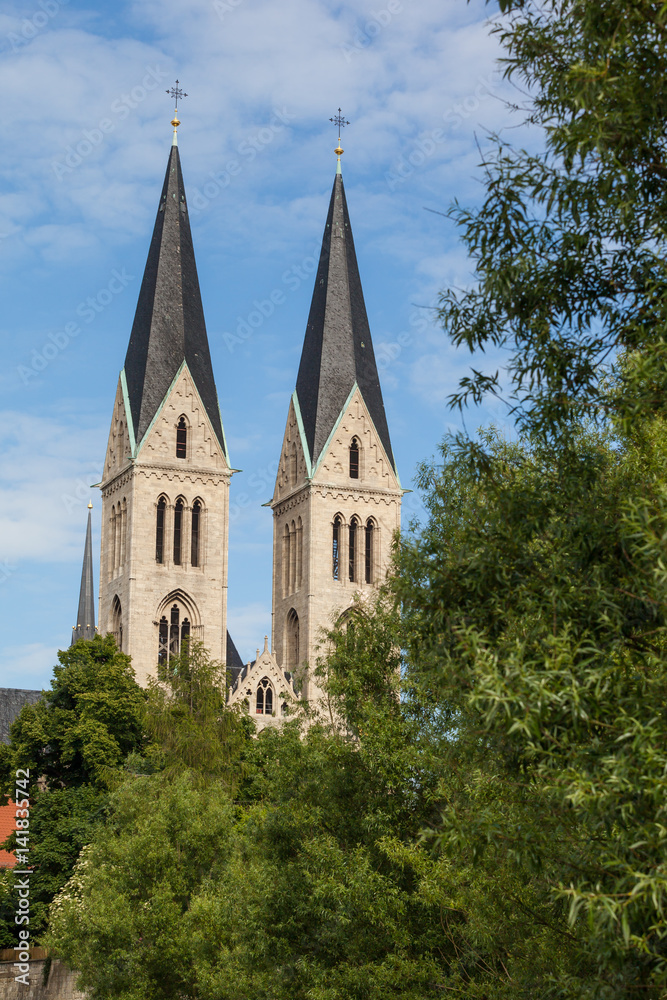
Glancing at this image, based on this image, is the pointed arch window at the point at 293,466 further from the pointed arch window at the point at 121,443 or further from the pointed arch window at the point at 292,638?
the pointed arch window at the point at 121,443

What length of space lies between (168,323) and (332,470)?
11.5 meters

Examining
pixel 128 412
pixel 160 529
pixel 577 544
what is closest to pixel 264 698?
pixel 160 529

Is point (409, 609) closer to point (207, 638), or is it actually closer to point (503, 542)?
point (503, 542)

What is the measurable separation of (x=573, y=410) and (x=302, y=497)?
2418 inches

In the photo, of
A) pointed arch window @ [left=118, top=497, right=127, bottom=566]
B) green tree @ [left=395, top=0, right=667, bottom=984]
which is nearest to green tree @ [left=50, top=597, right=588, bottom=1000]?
green tree @ [left=395, top=0, right=667, bottom=984]

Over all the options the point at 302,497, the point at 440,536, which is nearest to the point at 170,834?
the point at 440,536

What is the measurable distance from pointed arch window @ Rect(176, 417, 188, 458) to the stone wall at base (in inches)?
1372

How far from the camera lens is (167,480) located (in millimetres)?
71250

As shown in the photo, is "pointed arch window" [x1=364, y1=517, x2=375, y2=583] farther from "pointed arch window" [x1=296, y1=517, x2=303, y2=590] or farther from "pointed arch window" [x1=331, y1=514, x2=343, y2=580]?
"pointed arch window" [x1=296, y1=517, x2=303, y2=590]

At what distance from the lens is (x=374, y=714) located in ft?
75.5

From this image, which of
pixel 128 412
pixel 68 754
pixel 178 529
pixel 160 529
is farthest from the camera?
pixel 128 412

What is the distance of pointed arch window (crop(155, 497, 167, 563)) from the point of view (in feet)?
232

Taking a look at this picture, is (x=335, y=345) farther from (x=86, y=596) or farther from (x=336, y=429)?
(x=86, y=596)

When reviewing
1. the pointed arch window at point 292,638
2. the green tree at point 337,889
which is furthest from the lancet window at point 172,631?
the green tree at point 337,889
